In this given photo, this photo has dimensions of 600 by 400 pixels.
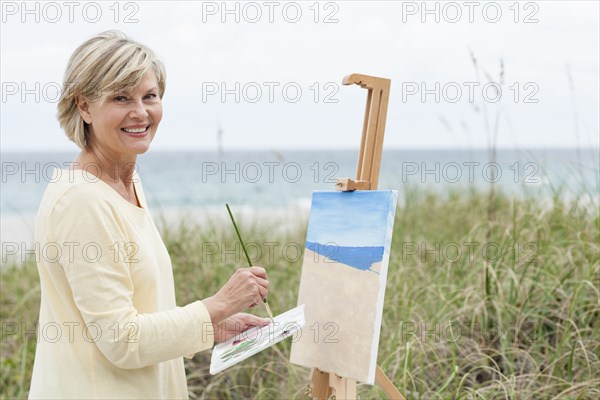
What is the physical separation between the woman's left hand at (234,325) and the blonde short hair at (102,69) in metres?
0.65

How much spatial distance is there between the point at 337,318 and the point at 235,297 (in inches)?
14.4

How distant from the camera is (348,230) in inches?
80.5

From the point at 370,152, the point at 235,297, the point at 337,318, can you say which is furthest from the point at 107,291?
the point at 370,152

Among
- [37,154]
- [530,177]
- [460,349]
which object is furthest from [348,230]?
[37,154]

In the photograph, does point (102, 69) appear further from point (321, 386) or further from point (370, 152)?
point (321, 386)

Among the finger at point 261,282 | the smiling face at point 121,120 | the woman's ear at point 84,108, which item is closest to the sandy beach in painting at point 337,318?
the finger at point 261,282

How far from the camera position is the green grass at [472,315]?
280cm

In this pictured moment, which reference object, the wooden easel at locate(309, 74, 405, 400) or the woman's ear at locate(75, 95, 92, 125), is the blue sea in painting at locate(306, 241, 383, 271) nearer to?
the wooden easel at locate(309, 74, 405, 400)

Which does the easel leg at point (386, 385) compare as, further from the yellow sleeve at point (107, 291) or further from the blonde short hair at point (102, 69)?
the blonde short hair at point (102, 69)

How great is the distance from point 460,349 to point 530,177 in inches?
48.5

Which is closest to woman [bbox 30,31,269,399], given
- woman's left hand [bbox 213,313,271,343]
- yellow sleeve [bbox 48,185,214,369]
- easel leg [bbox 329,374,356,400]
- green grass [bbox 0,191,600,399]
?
yellow sleeve [bbox 48,185,214,369]

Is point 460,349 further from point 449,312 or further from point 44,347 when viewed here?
point 44,347

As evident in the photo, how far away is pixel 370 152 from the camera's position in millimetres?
2025

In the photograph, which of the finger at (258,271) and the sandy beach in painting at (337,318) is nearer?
the finger at (258,271)
